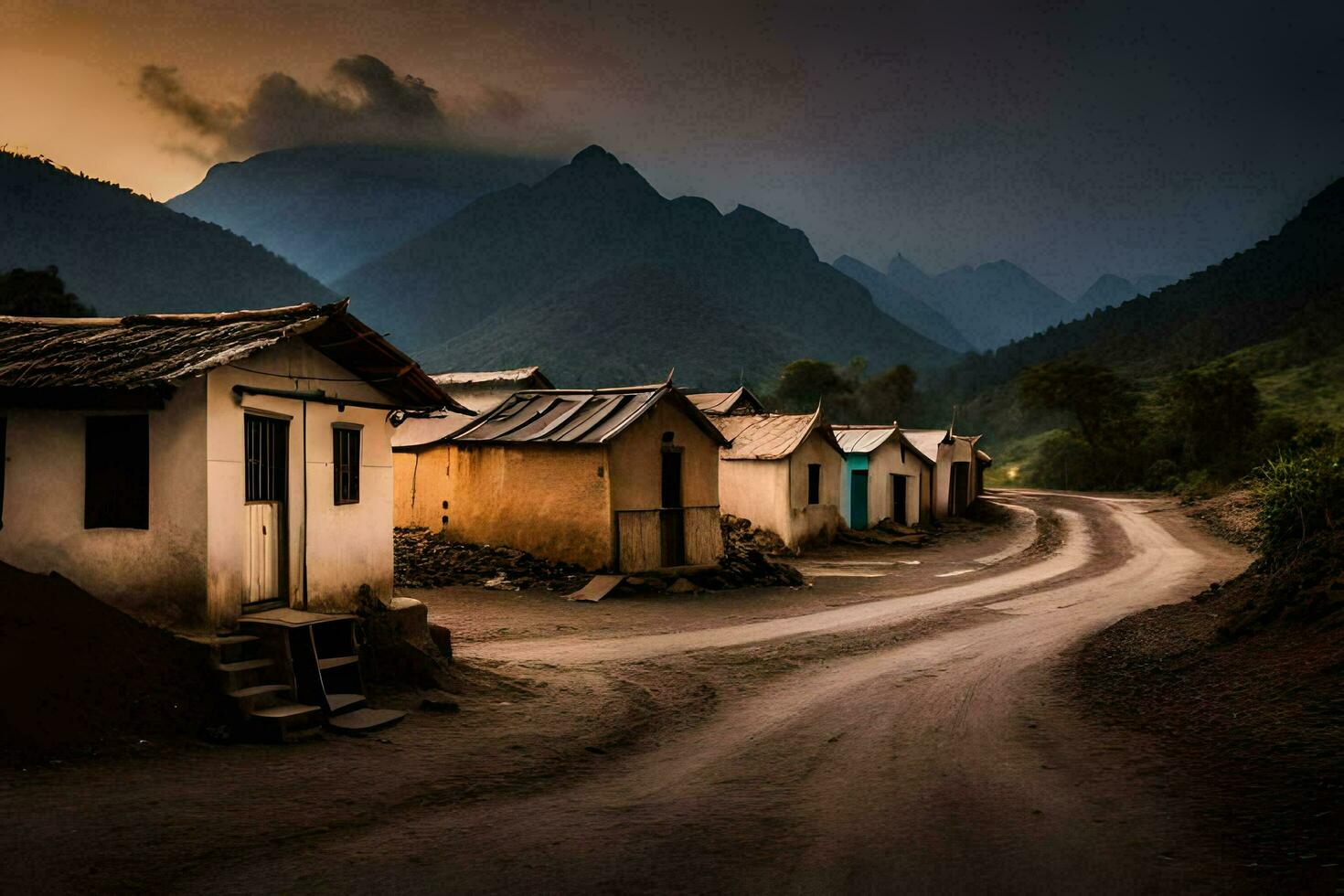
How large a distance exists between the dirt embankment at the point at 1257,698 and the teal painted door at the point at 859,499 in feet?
55.3

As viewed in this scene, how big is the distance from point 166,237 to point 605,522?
408ft

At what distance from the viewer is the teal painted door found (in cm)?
3222

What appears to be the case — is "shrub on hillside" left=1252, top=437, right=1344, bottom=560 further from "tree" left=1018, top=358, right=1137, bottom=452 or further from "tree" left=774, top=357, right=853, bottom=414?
"tree" left=774, top=357, right=853, bottom=414

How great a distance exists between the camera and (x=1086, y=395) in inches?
2275

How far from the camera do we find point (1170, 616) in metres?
15.0

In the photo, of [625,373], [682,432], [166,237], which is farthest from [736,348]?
[682,432]

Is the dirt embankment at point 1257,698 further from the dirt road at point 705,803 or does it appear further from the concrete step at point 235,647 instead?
the concrete step at point 235,647

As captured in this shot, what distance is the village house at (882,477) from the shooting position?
32.3 metres

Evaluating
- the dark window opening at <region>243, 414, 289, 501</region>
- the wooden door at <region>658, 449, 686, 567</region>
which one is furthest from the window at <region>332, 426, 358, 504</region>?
the wooden door at <region>658, 449, 686, 567</region>

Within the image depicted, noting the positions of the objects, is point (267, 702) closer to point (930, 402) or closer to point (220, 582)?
point (220, 582)

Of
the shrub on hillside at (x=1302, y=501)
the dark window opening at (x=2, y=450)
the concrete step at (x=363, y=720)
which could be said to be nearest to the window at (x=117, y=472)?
the dark window opening at (x=2, y=450)

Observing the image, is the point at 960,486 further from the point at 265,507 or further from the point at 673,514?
the point at 265,507

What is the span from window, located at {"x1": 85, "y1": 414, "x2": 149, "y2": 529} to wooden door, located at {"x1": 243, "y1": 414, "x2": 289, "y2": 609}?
100cm

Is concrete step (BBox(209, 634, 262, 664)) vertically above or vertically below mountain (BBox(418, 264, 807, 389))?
below
